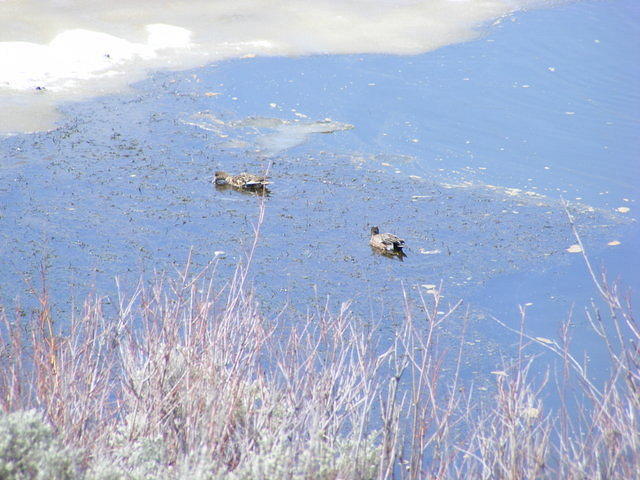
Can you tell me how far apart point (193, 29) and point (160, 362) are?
33.6ft

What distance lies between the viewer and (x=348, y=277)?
7379mm

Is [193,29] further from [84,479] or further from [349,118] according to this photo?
[84,479]

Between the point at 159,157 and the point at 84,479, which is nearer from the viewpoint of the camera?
the point at 84,479

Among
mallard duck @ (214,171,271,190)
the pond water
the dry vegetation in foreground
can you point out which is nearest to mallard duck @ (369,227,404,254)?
the pond water

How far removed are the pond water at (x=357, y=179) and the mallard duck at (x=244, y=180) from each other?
0.36 feet

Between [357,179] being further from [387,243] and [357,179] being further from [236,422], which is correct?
[236,422]

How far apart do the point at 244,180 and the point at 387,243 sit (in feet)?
6.23

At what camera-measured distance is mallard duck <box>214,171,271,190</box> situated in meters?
8.67

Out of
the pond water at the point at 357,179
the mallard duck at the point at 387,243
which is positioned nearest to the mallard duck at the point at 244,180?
the pond water at the point at 357,179

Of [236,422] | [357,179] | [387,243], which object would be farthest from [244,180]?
[236,422]

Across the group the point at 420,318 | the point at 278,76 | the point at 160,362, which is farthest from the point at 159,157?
the point at 160,362

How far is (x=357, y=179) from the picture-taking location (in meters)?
9.21

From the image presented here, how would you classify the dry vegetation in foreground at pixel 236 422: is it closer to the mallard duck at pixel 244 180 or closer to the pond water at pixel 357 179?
the pond water at pixel 357 179

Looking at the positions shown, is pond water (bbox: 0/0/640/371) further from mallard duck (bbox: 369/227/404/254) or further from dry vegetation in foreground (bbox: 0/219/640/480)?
dry vegetation in foreground (bbox: 0/219/640/480)
